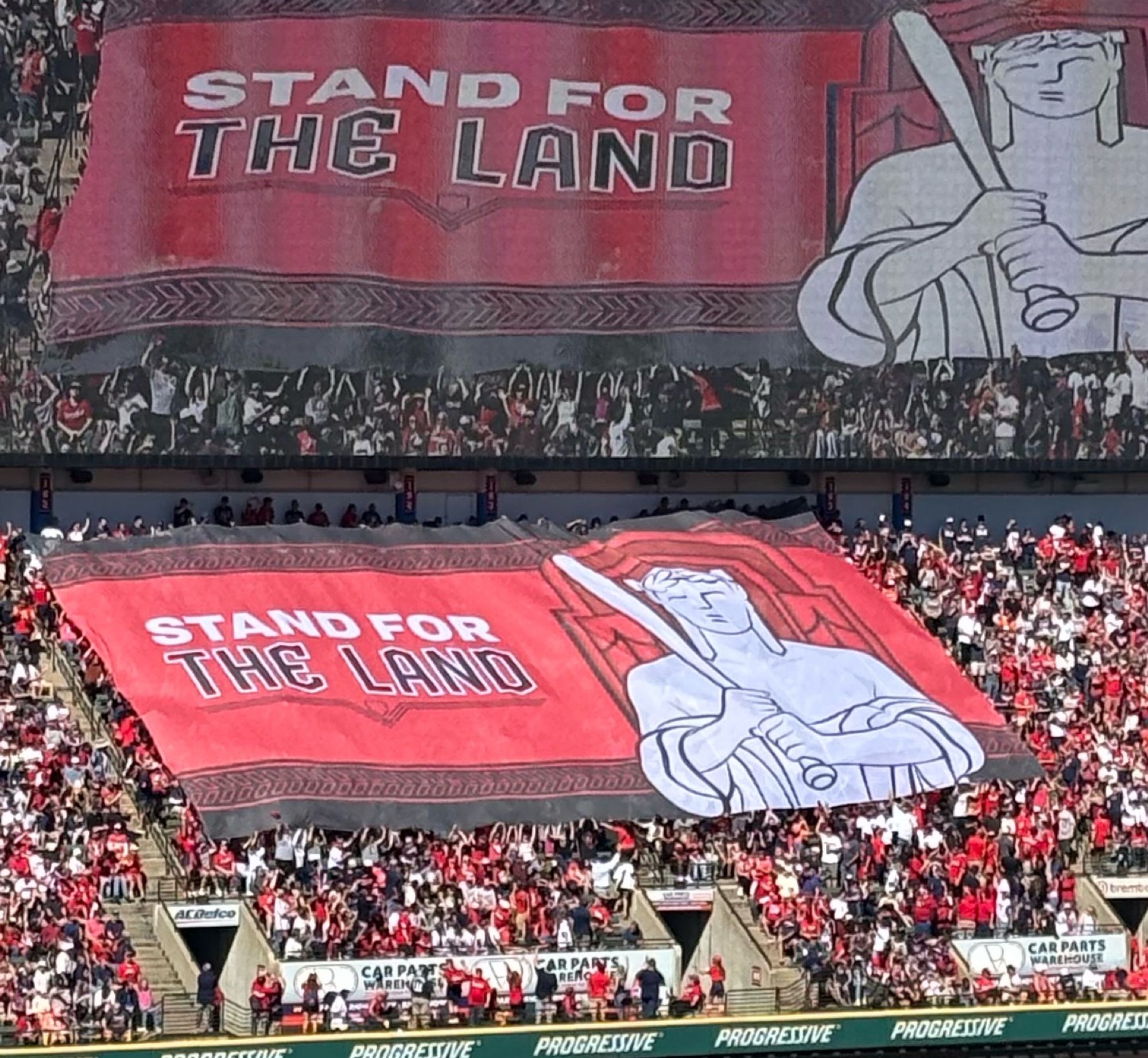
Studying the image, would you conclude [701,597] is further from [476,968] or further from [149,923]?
[149,923]

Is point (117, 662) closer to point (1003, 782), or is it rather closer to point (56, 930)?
point (56, 930)

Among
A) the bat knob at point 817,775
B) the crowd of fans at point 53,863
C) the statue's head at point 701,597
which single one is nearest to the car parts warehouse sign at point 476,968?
the crowd of fans at point 53,863

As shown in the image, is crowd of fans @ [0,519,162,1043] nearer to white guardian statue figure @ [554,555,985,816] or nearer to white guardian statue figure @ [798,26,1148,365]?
white guardian statue figure @ [554,555,985,816]

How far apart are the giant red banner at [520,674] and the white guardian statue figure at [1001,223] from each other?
2.70 meters

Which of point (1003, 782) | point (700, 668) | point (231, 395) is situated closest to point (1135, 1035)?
point (1003, 782)

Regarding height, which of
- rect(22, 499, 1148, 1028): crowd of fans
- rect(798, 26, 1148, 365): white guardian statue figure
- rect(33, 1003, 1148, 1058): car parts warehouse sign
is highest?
rect(798, 26, 1148, 365): white guardian statue figure

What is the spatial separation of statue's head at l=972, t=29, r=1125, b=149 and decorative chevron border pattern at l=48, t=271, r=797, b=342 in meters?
3.21

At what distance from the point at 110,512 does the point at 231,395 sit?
1949mm

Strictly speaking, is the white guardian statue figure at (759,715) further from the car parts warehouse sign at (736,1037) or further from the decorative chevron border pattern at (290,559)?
the car parts warehouse sign at (736,1037)

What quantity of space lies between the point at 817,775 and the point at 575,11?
8501 mm

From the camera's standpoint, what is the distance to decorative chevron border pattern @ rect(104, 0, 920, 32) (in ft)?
114

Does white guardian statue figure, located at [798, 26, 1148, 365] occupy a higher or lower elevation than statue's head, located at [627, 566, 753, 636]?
higher

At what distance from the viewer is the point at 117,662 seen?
32.4 m

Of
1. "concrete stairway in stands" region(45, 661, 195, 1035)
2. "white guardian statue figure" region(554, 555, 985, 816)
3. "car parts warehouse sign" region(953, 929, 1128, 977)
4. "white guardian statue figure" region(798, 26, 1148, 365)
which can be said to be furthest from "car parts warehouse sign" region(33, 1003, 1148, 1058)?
"white guardian statue figure" region(798, 26, 1148, 365)
